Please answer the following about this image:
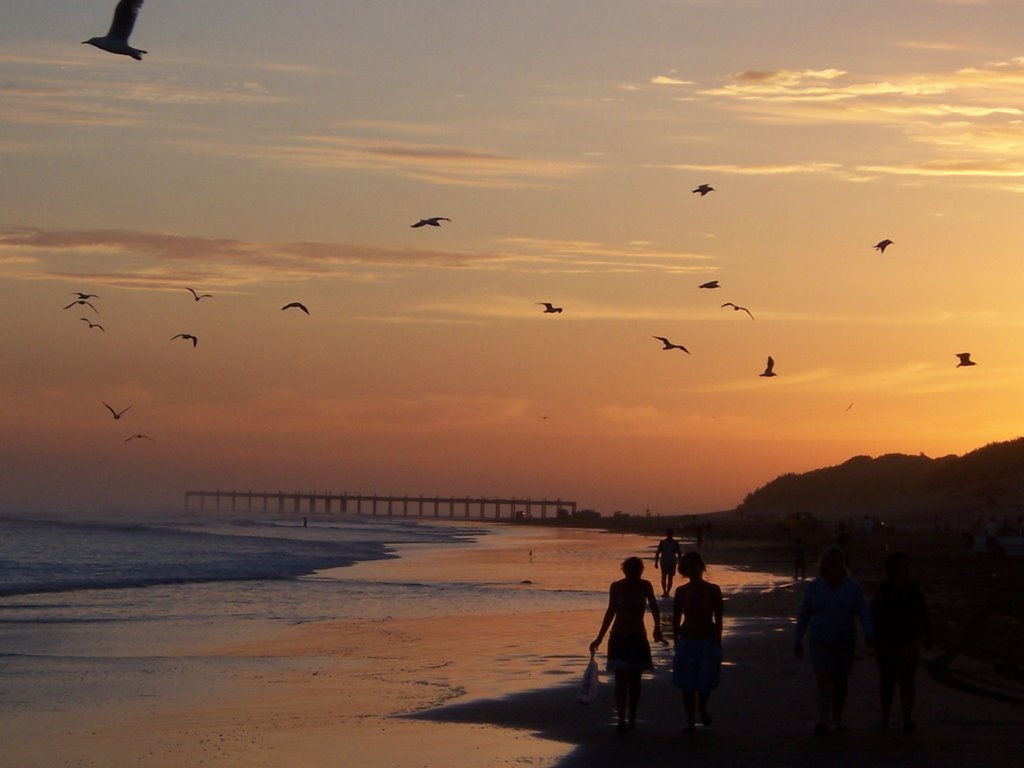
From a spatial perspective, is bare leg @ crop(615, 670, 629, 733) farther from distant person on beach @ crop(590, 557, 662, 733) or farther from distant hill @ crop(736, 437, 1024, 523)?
distant hill @ crop(736, 437, 1024, 523)

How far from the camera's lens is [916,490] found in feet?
452

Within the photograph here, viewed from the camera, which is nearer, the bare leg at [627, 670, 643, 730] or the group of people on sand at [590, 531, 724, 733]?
the group of people on sand at [590, 531, 724, 733]

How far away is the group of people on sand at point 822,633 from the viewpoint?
11.9 meters

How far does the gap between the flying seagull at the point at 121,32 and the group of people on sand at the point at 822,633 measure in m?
6.71

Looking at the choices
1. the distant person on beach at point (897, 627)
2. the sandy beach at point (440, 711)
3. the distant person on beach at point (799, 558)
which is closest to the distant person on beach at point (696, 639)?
the sandy beach at point (440, 711)

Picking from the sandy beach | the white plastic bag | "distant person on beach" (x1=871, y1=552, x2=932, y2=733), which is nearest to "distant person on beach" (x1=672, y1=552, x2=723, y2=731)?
the sandy beach

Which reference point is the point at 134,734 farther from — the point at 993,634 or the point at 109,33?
the point at 993,634

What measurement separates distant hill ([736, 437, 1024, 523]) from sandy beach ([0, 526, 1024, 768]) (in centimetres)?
6569

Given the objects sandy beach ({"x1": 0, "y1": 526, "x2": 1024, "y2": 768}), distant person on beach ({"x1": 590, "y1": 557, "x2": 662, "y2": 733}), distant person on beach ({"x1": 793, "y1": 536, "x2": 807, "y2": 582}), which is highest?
distant person on beach ({"x1": 793, "y1": 536, "x2": 807, "y2": 582})

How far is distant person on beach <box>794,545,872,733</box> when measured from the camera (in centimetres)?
1179

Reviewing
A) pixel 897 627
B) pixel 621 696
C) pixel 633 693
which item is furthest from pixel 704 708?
pixel 897 627

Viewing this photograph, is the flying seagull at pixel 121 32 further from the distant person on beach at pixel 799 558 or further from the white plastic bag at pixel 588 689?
the distant person on beach at pixel 799 558

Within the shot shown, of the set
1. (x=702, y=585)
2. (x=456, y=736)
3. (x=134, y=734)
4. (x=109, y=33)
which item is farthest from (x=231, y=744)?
(x=109, y=33)

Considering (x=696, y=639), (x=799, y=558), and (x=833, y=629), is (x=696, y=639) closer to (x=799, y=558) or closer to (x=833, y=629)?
(x=833, y=629)
